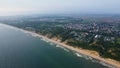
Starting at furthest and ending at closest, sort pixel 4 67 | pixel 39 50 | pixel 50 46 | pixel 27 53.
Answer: pixel 50 46, pixel 39 50, pixel 27 53, pixel 4 67

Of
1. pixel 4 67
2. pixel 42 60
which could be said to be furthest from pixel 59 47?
pixel 4 67

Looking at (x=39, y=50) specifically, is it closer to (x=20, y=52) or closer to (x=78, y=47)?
(x=20, y=52)

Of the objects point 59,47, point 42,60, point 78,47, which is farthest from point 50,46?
point 42,60

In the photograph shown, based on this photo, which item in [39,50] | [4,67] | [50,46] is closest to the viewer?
[4,67]

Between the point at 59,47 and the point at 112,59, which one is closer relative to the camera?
the point at 112,59

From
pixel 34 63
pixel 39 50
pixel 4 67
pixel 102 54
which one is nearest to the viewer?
pixel 4 67

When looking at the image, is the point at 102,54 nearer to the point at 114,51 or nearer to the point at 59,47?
the point at 114,51

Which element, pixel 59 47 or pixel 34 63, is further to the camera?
pixel 59 47

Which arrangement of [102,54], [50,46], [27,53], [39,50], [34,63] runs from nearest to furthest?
[34,63], [102,54], [27,53], [39,50], [50,46]
